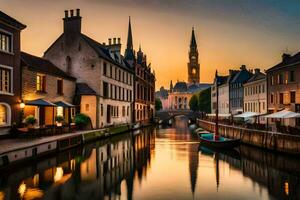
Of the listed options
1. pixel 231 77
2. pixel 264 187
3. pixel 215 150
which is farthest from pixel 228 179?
pixel 231 77

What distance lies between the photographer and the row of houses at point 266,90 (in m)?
41.1

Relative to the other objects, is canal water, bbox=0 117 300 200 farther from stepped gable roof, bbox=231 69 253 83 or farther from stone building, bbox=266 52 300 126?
stepped gable roof, bbox=231 69 253 83

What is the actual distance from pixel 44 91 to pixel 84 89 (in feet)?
33.0

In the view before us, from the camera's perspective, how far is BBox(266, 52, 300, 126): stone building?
132ft

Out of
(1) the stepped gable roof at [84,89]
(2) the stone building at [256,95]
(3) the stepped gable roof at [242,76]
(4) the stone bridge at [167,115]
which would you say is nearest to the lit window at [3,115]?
(1) the stepped gable roof at [84,89]

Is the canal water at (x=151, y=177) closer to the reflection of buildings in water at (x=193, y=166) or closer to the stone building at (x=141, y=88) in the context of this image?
the reflection of buildings in water at (x=193, y=166)

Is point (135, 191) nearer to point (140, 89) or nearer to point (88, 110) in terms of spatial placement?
point (88, 110)

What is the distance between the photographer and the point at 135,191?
671 inches

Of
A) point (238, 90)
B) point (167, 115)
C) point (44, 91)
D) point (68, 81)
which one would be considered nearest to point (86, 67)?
point (68, 81)

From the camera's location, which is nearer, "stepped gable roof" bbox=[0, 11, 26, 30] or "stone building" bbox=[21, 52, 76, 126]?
"stepped gable roof" bbox=[0, 11, 26, 30]

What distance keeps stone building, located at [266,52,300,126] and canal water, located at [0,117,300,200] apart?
524 inches

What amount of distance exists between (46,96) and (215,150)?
20251 mm

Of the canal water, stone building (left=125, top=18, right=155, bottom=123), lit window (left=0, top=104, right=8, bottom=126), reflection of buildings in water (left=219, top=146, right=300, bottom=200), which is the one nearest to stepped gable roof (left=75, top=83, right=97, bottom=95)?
the canal water

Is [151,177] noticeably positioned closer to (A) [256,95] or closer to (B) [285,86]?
(B) [285,86]
